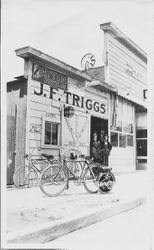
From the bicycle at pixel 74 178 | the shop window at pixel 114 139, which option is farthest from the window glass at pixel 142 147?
the bicycle at pixel 74 178

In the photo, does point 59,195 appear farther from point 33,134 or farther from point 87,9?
point 87,9

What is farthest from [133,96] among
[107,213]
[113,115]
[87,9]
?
[107,213]

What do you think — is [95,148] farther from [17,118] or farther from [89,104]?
[17,118]

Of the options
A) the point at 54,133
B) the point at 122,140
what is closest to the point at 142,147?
the point at 122,140

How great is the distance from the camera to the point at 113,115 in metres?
5.12

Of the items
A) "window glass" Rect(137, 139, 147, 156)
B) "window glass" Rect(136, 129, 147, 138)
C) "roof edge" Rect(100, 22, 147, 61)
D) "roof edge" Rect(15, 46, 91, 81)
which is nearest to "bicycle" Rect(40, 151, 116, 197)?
"window glass" Rect(137, 139, 147, 156)

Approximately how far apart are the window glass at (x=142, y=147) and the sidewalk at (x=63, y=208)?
1.05ft

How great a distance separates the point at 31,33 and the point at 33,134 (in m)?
1.40

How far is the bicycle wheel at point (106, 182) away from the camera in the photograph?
4777mm

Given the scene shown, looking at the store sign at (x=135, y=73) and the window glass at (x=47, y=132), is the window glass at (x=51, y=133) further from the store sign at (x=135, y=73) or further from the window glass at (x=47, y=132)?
the store sign at (x=135, y=73)

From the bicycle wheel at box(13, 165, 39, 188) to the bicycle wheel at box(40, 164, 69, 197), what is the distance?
12cm

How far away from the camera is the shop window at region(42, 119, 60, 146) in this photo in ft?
14.4

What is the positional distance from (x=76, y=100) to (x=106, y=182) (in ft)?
4.48

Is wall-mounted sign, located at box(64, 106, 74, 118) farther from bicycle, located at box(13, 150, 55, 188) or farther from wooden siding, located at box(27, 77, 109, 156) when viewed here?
bicycle, located at box(13, 150, 55, 188)
